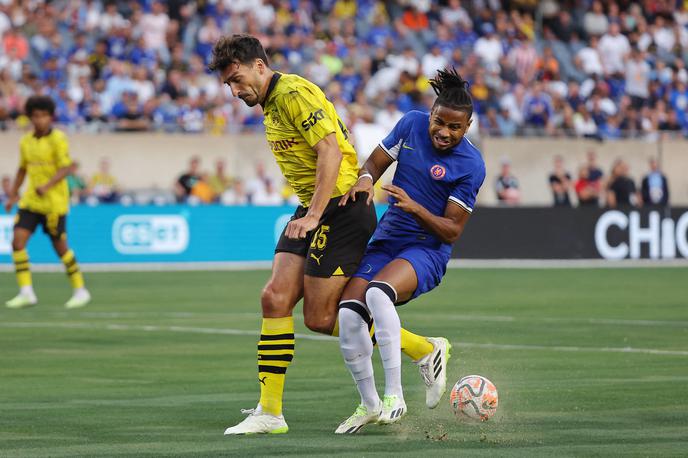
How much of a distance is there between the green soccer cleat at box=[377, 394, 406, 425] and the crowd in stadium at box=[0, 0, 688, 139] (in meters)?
19.7

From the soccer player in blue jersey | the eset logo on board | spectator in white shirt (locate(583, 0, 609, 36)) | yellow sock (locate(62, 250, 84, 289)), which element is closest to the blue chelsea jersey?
the soccer player in blue jersey

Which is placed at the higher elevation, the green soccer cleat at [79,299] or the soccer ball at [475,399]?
the soccer ball at [475,399]

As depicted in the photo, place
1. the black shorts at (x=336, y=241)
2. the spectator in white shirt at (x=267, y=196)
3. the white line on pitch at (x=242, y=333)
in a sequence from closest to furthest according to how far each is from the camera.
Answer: the black shorts at (x=336, y=241) → the white line on pitch at (x=242, y=333) → the spectator in white shirt at (x=267, y=196)

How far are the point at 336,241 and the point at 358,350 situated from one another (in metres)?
0.68

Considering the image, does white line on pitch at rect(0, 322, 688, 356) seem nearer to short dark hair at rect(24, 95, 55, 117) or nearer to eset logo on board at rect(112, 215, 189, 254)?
short dark hair at rect(24, 95, 55, 117)

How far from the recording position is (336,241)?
859cm

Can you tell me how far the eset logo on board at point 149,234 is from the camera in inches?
1040

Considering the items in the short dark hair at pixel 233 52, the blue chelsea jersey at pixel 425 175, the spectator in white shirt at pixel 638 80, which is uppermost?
the short dark hair at pixel 233 52

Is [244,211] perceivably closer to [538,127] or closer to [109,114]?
[109,114]

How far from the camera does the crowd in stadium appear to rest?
2812 cm

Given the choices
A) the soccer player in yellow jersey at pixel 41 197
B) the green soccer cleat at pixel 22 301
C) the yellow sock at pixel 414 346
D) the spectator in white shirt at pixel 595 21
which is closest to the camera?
the yellow sock at pixel 414 346

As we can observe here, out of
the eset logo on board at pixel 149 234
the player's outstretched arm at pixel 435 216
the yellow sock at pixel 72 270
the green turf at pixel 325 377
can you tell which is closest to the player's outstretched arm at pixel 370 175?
the player's outstretched arm at pixel 435 216

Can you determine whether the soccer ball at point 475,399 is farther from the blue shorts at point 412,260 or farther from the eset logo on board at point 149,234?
the eset logo on board at point 149,234

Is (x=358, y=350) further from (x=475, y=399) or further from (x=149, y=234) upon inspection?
(x=149, y=234)
